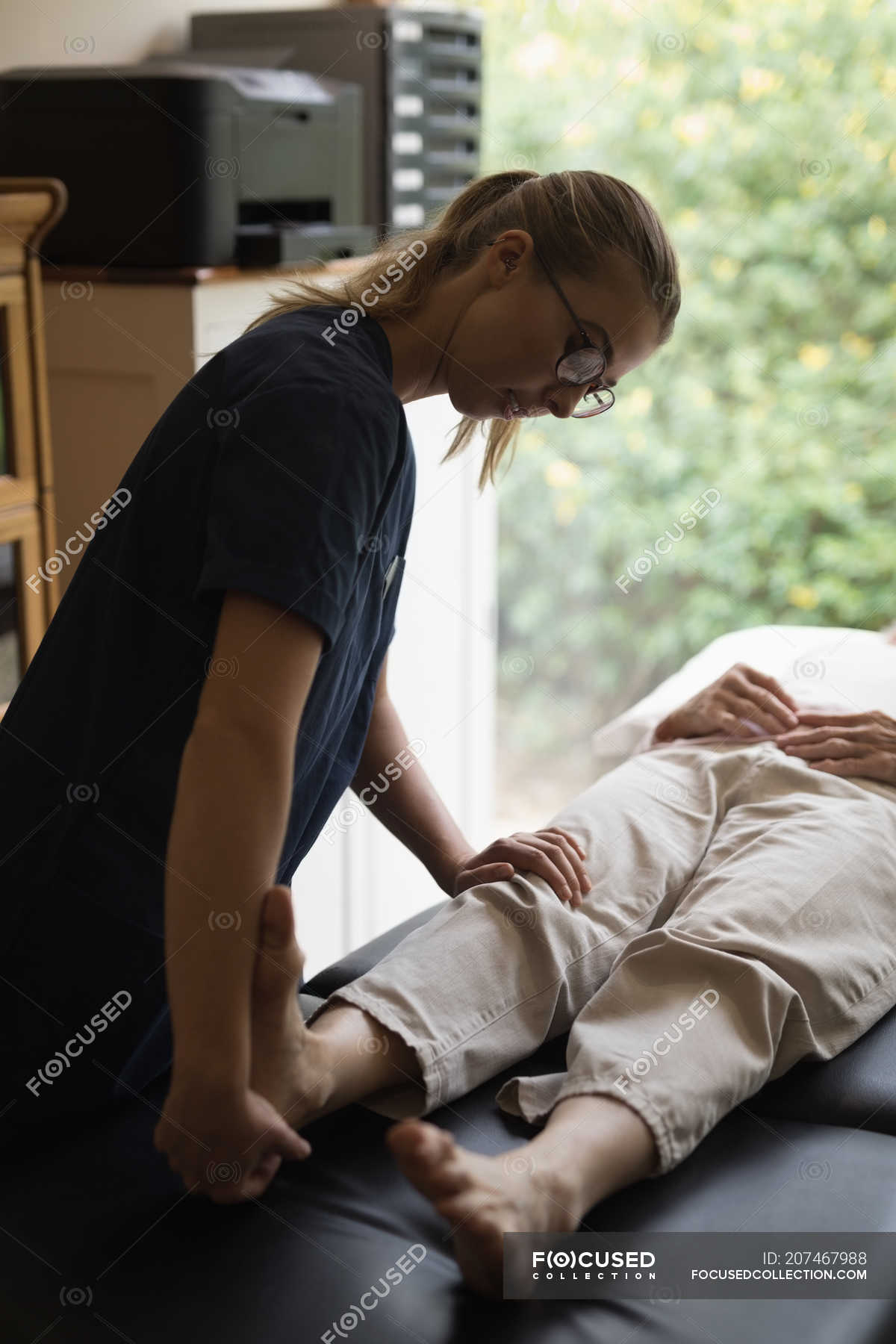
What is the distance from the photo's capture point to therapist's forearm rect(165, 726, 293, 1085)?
0.90 m

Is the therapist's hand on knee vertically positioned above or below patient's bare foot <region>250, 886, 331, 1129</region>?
below

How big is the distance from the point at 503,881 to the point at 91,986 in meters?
0.42

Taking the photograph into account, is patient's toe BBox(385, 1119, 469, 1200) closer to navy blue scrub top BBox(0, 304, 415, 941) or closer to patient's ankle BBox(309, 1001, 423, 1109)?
patient's ankle BBox(309, 1001, 423, 1109)

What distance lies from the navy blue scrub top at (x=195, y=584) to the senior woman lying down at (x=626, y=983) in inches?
8.0

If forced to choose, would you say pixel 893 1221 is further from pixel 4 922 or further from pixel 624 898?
pixel 4 922

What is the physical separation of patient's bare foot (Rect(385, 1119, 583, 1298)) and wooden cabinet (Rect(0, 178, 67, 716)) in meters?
1.15

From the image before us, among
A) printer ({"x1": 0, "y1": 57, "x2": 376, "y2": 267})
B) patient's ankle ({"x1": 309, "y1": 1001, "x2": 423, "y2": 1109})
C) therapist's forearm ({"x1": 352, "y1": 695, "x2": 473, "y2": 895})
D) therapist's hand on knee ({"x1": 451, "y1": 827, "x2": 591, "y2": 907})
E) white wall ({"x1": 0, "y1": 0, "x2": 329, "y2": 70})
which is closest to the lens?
patient's ankle ({"x1": 309, "y1": 1001, "x2": 423, "y2": 1109})

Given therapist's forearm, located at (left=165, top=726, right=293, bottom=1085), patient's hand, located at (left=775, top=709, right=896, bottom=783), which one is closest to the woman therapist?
therapist's forearm, located at (left=165, top=726, right=293, bottom=1085)

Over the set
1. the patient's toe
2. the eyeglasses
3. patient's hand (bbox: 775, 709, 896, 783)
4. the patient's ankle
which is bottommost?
the patient's ankle

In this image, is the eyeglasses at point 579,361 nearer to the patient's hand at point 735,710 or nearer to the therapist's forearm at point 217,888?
the therapist's forearm at point 217,888

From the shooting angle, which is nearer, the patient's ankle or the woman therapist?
the woman therapist

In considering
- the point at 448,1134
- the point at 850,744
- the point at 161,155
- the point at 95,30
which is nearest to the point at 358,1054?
the point at 448,1134

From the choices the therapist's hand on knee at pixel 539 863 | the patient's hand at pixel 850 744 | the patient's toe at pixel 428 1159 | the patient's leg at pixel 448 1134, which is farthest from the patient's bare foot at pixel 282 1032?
the patient's hand at pixel 850 744

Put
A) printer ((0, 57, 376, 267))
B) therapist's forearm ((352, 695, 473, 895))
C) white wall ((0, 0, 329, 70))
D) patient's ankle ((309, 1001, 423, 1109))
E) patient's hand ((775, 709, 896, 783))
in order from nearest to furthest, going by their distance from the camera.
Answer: patient's ankle ((309, 1001, 423, 1109)) → therapist's forearm ((352, 695, 473, 895)) → patient's hand ((775, 709, 896, 783)) → printer ((0, 57, 376, 267)) → white wall ((0, 0, 329, 70))
